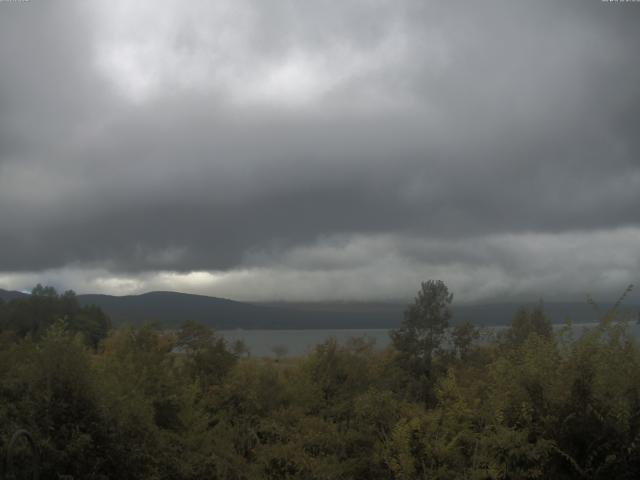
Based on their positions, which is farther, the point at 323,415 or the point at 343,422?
the point at 323,415

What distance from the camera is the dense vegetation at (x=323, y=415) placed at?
10.0 metres

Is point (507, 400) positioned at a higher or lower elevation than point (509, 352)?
lower

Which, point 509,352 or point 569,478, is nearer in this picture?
point 569,478

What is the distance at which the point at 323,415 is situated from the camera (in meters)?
14.9

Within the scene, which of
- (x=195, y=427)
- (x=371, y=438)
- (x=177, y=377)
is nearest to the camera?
(x=371, y=438)

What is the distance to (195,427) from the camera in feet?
45.0

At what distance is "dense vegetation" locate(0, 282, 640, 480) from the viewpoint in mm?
10008

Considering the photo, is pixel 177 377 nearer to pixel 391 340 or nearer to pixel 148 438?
pixel 148 438

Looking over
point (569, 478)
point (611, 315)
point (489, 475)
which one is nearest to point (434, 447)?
point (489, 475)

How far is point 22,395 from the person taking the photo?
32.5ft

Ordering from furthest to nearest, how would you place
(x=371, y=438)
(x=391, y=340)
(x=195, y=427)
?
(x=391, y=340)
(x=195, y=427)
(x=371, y=438)

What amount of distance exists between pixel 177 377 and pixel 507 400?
782 cm

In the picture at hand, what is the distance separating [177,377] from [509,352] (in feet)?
25.3

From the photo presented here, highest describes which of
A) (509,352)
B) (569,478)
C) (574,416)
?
(509,352)
